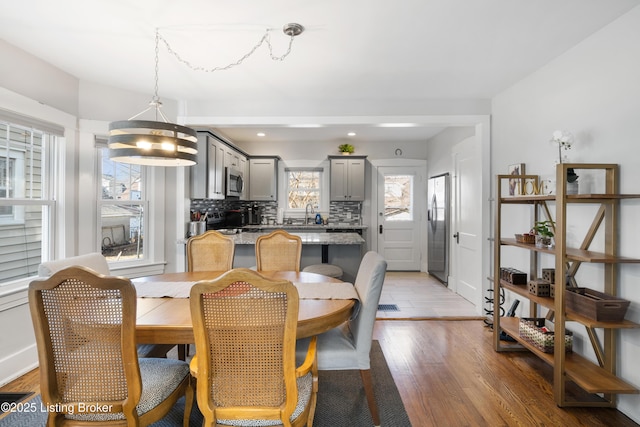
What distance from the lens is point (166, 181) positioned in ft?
11.8

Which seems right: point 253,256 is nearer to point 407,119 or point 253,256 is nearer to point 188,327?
point 188,327

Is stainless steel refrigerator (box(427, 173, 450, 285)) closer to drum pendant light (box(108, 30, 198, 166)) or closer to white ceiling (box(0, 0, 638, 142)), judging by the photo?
white ceiling (box(0, 0, 638, 142))

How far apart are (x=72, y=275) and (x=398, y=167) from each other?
5.51m

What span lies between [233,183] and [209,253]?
227 centimetres

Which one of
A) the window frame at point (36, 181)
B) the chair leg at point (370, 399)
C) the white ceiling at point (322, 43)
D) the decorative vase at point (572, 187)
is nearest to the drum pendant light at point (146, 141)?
the white ceiling at point (322, 43)

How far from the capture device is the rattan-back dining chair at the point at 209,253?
9.06ft

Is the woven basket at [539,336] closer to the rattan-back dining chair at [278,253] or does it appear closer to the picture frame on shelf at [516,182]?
the picture frame on shelf at [516,182]

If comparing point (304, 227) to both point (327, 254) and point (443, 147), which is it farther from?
point (443, 147)

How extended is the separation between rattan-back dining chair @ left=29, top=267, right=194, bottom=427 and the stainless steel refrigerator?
14.6 ft

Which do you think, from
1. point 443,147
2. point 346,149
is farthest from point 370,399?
point 346,149

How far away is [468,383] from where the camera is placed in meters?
2.23

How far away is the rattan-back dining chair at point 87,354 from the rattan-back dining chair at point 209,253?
1.48 m

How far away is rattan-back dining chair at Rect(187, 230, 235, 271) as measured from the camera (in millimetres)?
2762

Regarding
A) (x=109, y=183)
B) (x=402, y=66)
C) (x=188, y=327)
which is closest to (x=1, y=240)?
(x=109, y=183)
